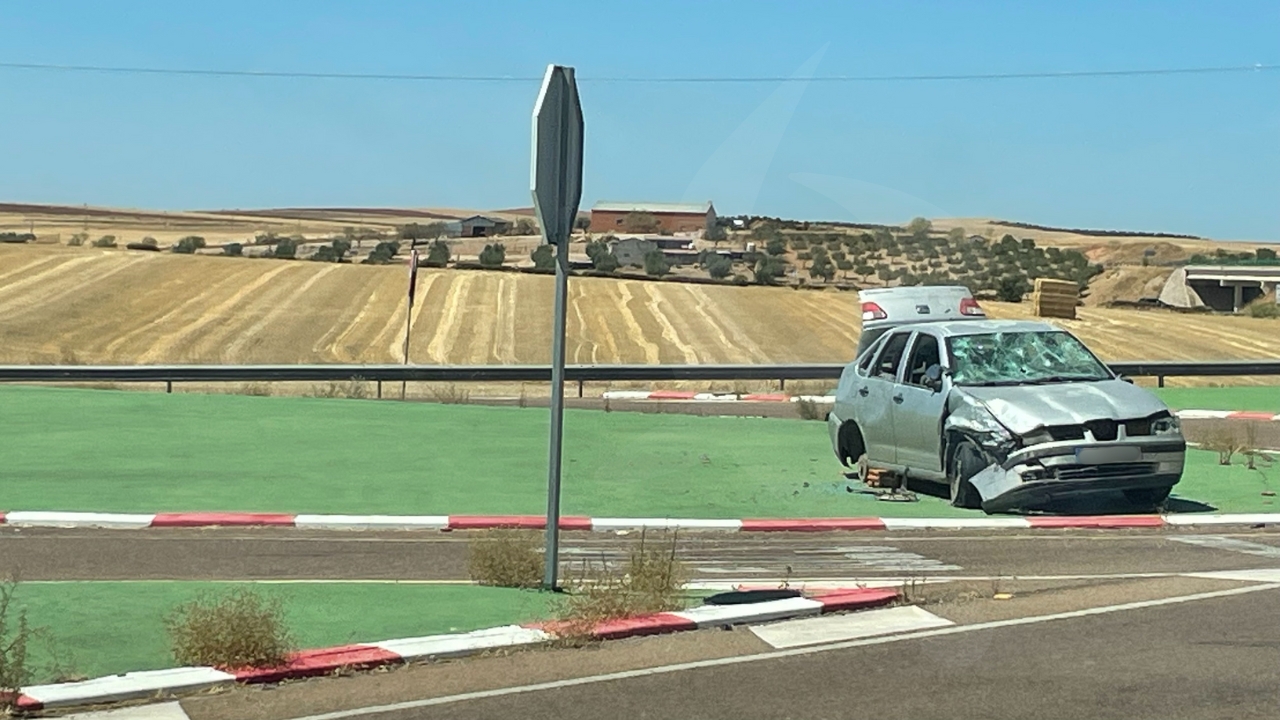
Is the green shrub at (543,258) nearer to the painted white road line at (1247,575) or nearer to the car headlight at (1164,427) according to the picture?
the car headlight at (1164,427)

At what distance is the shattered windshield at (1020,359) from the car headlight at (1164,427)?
1.00m

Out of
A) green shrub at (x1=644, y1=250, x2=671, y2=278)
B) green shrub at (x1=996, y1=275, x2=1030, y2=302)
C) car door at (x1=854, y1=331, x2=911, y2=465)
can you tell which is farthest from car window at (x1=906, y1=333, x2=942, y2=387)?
green shrub at (x1=996, y1=275, x2=1030, y2=302)

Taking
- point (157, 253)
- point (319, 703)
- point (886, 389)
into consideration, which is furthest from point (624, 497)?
point (157, 253)

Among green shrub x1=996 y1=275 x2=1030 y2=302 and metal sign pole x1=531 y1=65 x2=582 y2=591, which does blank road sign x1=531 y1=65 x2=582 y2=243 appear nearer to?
metal sign pole x1=531 y1=65 x2=582 y2=591

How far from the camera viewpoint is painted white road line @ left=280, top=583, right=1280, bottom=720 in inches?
306

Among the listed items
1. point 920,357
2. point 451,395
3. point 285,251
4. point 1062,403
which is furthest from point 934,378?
point 285,251

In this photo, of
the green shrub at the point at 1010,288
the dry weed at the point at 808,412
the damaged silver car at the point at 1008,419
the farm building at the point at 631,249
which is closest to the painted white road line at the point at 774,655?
the damaged silver car at the point at 1008,419

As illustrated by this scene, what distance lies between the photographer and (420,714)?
301 inches

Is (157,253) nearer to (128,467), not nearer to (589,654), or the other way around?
(128,467)

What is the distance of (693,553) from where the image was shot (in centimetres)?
1313

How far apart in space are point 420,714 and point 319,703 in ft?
1.73

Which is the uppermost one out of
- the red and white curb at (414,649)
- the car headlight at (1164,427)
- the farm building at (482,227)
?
the farm building at (482,227)

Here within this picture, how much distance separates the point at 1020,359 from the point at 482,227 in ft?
238

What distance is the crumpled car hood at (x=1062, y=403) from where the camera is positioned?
1419 cm
